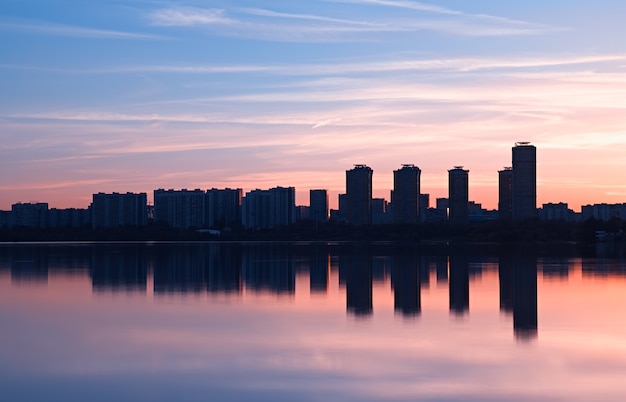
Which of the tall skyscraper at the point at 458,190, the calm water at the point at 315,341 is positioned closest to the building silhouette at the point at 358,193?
the tall skyscraper at the point at 458,190

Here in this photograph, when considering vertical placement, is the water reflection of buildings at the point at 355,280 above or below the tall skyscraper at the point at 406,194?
below

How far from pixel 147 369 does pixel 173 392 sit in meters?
1.40

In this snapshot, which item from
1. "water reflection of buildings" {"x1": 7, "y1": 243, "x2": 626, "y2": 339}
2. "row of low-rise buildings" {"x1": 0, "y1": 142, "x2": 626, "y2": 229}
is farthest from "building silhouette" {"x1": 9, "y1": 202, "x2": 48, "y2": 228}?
"water reflection of buildings" {"x1": 7, "y1": 243, "x2": 626, "y2": 339}

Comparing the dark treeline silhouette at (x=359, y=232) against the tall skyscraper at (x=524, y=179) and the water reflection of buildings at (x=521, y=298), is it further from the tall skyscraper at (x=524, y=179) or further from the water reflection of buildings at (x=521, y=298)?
the water reflection of buildings at (x=521, y=298)

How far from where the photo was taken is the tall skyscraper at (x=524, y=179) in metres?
110

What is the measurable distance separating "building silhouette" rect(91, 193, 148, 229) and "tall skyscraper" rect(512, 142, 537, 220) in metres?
53.1

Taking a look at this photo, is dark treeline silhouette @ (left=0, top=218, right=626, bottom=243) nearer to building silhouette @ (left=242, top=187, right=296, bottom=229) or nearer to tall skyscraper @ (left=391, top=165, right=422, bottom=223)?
building silhouette @ (left=242, top=187, right=296, bottom=229)

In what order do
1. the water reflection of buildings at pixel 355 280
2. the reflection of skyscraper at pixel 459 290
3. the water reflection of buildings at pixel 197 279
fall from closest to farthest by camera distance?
1. the reflection of skyscraper at pixel 459 290
2. the water reflection of buildings at pixel 355 280
3. the water reflection of buildings at pixel 197 279

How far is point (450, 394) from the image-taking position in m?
8.66

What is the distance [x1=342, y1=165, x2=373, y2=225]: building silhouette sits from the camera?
12262 centimetres

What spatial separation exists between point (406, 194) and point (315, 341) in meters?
113

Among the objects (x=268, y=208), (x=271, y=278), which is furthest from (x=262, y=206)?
(x=271, y=278)

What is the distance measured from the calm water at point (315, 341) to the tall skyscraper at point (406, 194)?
325ft

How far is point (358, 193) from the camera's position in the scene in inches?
4902
